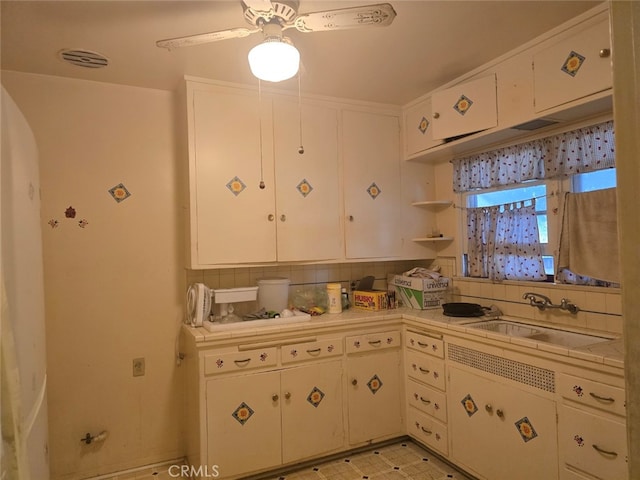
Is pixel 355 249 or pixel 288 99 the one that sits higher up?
pixel 288 99

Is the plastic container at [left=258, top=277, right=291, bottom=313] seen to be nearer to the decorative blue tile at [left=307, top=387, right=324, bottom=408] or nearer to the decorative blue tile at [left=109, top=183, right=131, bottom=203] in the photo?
the decorative blue tile at [left=307, top=387, right=324, bottom=408]

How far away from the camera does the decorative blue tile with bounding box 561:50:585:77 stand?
6.17 feet

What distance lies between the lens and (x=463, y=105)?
2.47m

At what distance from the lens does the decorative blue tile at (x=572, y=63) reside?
1.88 meters

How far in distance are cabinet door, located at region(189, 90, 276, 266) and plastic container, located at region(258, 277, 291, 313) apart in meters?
0.20

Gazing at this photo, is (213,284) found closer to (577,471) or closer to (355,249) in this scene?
(355,249)

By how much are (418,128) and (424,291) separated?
1226mm

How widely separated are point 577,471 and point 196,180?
2433mm

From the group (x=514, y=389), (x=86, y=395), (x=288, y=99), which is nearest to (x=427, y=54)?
(x=288, y=99)

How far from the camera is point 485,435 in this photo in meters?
2.12

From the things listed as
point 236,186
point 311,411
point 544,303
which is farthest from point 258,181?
point 544,303

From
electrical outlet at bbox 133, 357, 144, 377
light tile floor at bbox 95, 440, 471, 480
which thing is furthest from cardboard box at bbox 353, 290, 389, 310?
electrical outlet at bbox 133, 357, 144, 377

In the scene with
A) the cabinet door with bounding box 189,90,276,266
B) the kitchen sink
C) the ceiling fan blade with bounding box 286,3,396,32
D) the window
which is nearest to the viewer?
the ceiling fan blade with bounding box 286,3,396,32

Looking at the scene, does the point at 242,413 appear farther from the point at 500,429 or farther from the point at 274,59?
the point at 274,59
